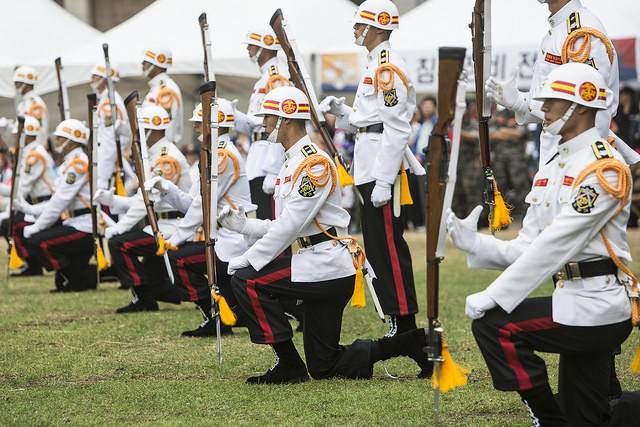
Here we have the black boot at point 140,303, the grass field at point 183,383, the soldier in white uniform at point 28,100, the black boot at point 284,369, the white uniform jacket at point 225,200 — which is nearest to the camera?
the grass field at point 183,383

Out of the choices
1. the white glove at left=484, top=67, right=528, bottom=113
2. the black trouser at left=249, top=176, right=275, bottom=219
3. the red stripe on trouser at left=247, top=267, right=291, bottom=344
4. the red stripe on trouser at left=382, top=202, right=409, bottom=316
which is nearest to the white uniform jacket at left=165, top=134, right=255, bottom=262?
the black trouser at left=249, top=176, right=275, bottom=219

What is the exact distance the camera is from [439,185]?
520cm

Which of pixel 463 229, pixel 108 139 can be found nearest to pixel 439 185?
pixel 463 229

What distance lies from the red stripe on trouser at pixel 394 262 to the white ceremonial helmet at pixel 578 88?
9.14ft

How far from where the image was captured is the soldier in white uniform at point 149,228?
33.1 ft

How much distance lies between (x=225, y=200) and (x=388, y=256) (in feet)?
5.70

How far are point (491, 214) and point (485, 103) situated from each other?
0.66 metres

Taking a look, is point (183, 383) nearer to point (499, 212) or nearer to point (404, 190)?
point (404, 190)

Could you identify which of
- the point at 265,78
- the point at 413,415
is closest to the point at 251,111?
the point at 265,78

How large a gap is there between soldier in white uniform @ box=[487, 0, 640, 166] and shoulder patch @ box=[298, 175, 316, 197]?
1.21 meters

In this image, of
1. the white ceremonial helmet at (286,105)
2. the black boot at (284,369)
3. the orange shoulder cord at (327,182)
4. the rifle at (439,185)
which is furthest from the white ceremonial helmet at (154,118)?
the rifle at (439,185)

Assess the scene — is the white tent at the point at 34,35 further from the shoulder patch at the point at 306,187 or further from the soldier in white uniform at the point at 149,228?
the shoulder patch at the point at 306,187

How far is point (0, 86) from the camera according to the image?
1773 centimetres

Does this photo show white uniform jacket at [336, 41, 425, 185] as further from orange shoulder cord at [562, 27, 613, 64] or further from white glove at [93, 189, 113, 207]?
white glove at [93, 189, 113, 207]
